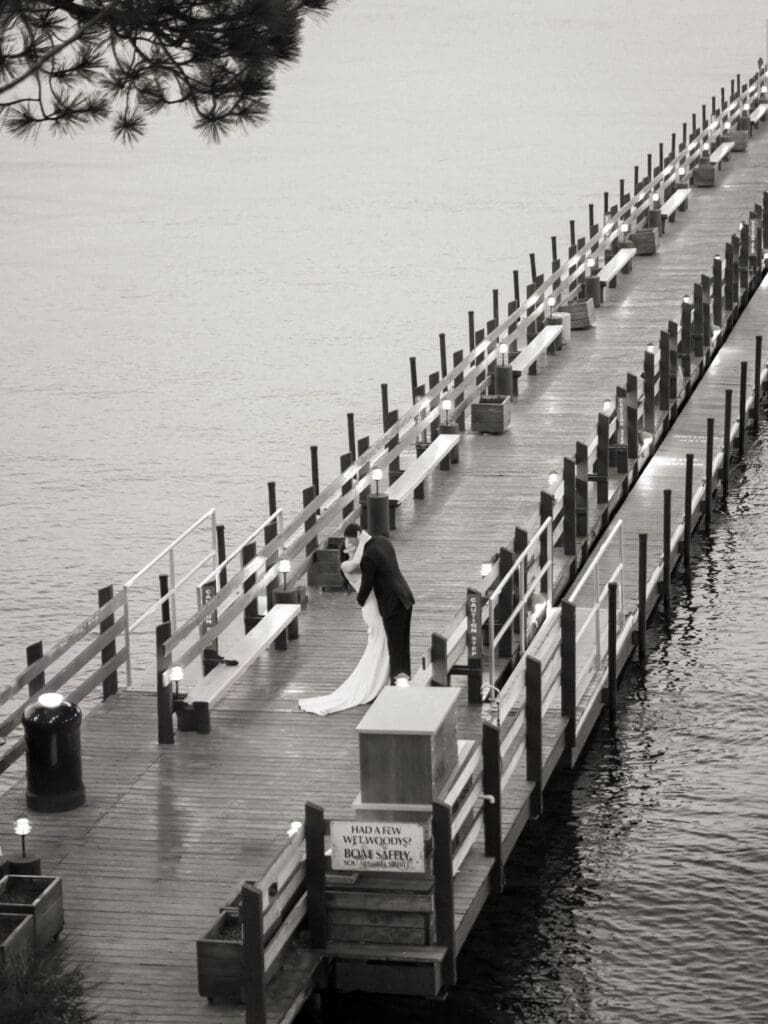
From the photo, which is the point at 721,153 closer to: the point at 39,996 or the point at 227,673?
the point at 227,673

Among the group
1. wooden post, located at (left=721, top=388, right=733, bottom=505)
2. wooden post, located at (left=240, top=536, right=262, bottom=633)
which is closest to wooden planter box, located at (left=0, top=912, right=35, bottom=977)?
wooden post, located at (left=240, top=536, right=262, bottom=633)

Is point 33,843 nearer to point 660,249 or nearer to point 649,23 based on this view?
point 660,249

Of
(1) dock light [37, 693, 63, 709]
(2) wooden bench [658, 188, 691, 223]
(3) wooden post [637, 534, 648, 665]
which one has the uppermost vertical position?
(2) wooden bench [658, 188, 691, 223]

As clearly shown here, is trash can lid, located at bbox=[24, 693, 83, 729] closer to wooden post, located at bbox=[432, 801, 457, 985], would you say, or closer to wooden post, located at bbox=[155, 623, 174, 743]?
wooden post, located at bbox=[155, 623, 174, 743]

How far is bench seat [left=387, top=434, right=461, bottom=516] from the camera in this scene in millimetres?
30766

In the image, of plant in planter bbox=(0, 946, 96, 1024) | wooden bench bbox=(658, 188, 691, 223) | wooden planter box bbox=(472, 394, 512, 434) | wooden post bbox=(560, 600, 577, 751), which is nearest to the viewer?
plant in planter bbox=(0, 946, 96, 1024)

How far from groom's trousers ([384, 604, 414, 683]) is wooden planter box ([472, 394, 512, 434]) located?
1344cm

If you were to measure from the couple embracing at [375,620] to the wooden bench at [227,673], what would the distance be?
872 mm

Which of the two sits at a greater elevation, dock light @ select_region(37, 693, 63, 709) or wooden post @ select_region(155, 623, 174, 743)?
dock light @ select_region(37, 693, 63, 709)

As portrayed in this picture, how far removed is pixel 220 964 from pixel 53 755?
410 cm

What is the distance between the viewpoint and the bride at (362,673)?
22250 millimetres

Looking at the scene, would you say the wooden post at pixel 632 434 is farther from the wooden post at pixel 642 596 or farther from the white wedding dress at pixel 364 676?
the white wedding dress at pixel 364 676

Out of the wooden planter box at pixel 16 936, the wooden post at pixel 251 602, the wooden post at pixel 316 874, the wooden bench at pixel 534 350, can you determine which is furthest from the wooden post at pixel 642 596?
the wooden planter box at pixel 16 936

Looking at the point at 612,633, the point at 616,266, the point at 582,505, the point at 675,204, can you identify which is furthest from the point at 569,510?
the point at 675,204
